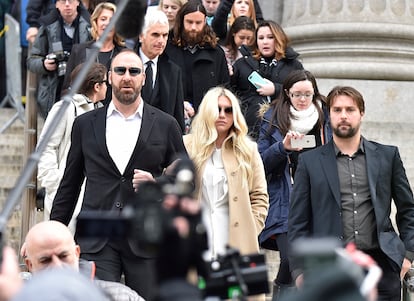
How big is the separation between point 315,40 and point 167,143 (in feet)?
17.2

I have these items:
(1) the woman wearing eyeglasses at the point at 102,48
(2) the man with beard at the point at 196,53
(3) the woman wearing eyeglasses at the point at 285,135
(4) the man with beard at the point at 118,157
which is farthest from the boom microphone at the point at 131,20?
(2) the man with beard at the point at 196,53

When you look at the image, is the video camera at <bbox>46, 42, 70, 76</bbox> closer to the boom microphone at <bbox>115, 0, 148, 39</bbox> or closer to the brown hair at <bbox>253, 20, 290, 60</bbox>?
the brown hair at <bbox>253, 20, 290, 60</bbox>

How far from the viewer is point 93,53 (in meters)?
4.35

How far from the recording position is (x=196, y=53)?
1009 centimetres

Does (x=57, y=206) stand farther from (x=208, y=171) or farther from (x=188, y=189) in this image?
(x=188, y=189)

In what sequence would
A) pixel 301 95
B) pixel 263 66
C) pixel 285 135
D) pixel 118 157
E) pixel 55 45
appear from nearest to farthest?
pixel 118 157, pixel 285 135, pixel 301 95, pixel 263 66, pixel 55 45

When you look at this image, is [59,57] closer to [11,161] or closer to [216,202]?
[11,161]

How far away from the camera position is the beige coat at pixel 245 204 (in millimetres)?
7777

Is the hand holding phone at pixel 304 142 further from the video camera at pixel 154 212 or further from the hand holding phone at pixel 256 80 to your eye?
the video camera at pixel 154 212

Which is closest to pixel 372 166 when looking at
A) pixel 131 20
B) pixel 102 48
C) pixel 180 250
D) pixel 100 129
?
pixel 100 129

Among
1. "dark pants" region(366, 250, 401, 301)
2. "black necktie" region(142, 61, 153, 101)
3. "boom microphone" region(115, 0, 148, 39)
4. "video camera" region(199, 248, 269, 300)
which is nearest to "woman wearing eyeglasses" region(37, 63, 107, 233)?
"black necktie" region(142, 61, 153, 101)

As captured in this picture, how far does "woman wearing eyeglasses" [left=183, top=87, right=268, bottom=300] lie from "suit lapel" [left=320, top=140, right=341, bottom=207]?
555 millimetres

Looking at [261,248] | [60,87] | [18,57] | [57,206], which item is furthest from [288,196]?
[18,57]

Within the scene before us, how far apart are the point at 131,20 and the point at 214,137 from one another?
11.5 feet
